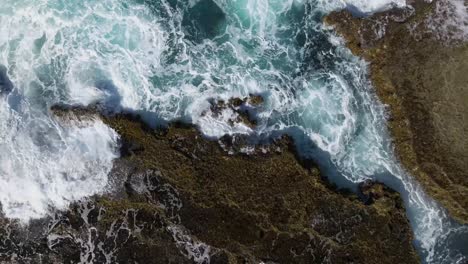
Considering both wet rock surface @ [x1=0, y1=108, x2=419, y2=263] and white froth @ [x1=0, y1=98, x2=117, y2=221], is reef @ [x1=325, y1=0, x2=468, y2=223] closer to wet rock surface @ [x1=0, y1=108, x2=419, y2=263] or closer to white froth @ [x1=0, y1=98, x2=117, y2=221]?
wet rock surface @ [x1=0, y1=108, x2=419, y2=263]

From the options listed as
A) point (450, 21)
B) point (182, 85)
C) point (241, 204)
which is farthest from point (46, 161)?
point (450, 21)

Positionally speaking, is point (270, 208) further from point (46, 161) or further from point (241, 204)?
point (46, 161)

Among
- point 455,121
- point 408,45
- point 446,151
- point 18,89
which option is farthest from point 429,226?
point 18,89

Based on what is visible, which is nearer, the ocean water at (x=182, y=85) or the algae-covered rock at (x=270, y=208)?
the algae-covered rock at (x=270, y=208)

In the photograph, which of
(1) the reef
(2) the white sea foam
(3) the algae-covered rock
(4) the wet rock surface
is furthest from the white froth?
(2) the white sea foam

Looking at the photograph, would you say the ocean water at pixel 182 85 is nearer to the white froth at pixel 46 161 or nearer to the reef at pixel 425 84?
the white froth at pixel 46 161

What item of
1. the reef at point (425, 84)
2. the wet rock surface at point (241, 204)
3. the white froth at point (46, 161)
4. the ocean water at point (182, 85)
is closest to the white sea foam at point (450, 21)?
the reef at point (425, 84)
